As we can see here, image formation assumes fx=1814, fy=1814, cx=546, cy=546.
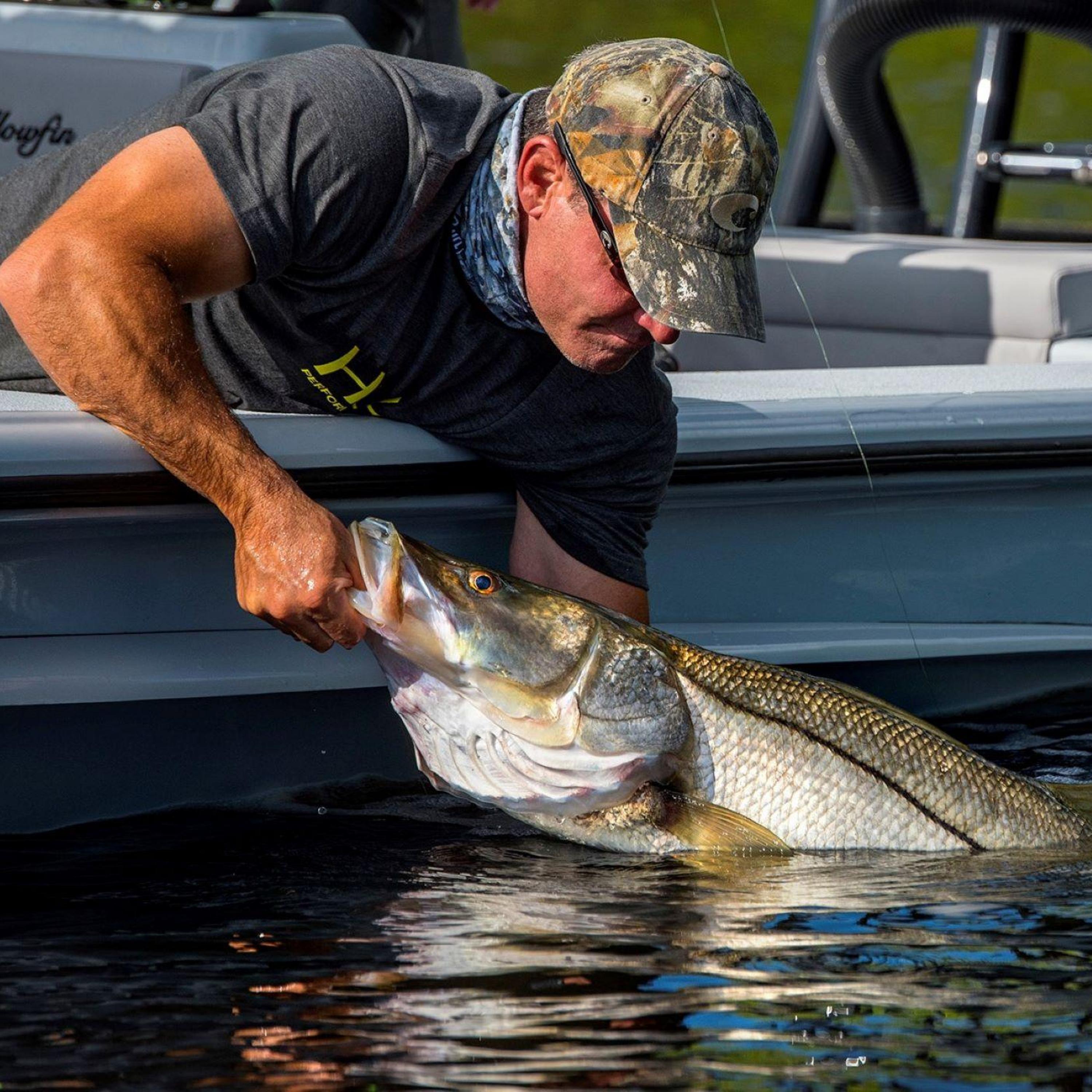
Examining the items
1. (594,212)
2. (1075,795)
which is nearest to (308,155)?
(594,212)

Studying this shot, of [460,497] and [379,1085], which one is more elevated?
[460,497]

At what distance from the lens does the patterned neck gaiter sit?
2947mm

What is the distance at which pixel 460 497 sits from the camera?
328cm

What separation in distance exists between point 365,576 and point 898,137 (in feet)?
12.2

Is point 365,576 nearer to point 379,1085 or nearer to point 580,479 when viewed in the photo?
point 580,479

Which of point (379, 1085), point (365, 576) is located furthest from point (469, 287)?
point (379, 1085)

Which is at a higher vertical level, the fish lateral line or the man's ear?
the man's ear

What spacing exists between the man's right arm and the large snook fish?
20 cm

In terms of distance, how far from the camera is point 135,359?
2.68 metres

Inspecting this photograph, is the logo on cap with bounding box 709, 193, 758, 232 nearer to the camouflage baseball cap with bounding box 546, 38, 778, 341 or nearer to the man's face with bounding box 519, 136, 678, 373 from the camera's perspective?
the camouflage baseball cap with bounding box 546, 38, 778, 341

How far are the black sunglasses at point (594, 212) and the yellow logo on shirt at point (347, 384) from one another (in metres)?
0.48

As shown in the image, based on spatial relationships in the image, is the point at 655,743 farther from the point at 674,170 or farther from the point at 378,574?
the point at 674,170

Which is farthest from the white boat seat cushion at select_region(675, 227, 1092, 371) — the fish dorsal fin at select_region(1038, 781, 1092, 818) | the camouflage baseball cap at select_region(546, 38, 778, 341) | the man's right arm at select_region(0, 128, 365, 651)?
the man's right arm at select_region(0, 128, 365, 651)

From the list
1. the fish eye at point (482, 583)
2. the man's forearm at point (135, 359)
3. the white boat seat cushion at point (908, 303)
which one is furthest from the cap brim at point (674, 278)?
the white boat seat cushion at point (908, 303)
